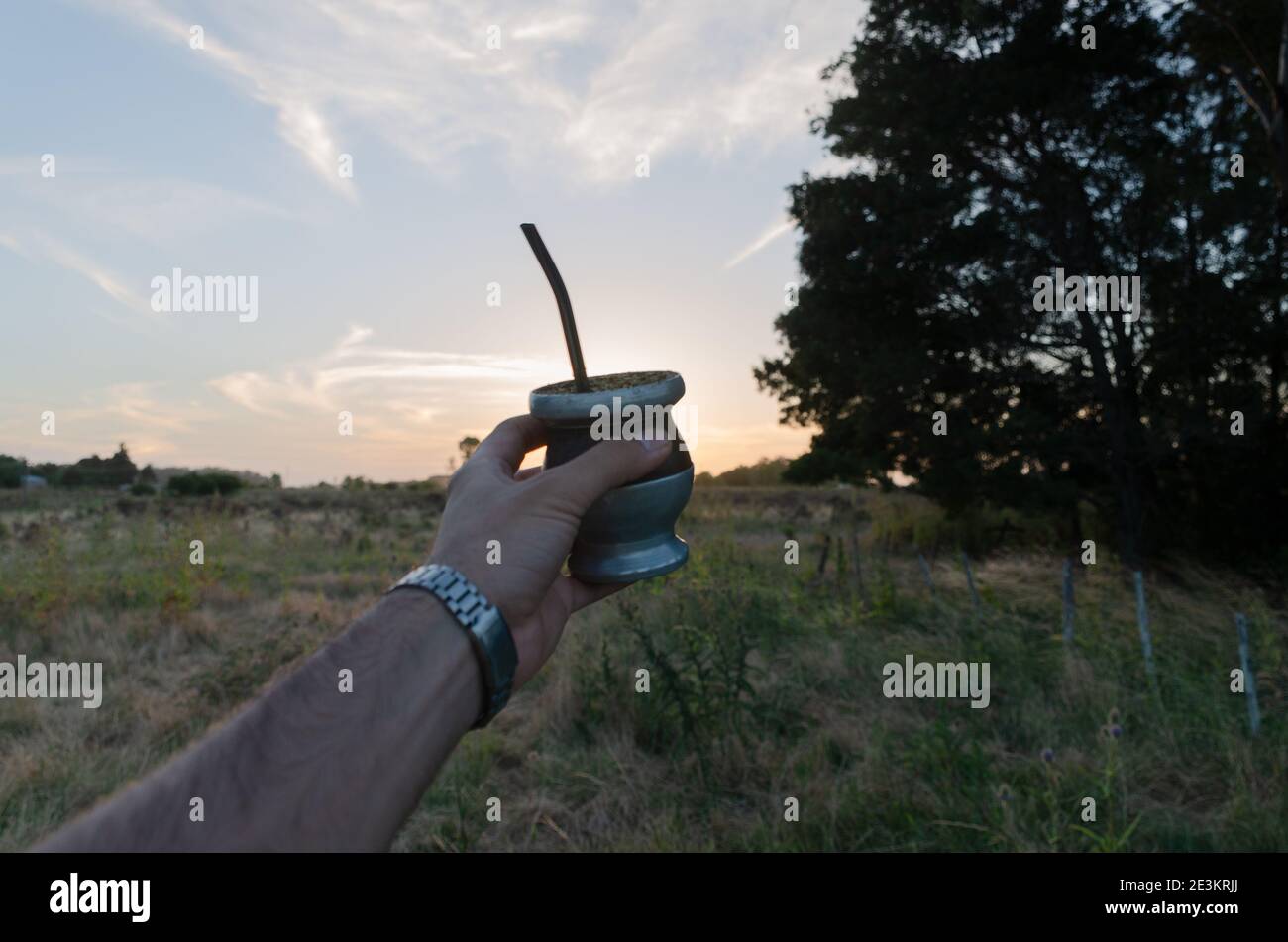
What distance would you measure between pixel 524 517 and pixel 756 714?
325cm

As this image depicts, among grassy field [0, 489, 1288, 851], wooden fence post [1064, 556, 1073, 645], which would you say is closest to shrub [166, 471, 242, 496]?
grassy field [0, 489, 1288, 851]

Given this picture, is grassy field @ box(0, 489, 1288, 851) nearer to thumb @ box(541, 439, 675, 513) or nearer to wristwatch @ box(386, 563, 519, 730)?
thumb @ box(541, 439, 675, 513)

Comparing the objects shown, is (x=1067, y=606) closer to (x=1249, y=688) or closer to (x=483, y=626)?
(x=1249, y=688)

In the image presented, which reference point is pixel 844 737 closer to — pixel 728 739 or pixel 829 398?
pixel 728 739

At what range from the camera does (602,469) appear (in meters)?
1.51

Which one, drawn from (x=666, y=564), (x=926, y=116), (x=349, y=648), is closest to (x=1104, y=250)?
(x=926, y=116)

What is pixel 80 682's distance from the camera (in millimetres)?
5590

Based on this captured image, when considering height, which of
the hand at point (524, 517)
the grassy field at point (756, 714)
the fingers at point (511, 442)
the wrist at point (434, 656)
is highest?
the fingers at point (511, 442)

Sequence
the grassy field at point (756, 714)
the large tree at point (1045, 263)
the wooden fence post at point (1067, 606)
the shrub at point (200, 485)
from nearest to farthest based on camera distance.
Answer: the grassy field at point (756, 714), the wooden fence post at point (1067, 606), the large tree at point (1045, 263), the shrub at point (200, 485)

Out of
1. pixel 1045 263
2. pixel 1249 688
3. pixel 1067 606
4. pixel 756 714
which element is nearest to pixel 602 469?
pixel 756 714

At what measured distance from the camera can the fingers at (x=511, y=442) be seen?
5.31 feet

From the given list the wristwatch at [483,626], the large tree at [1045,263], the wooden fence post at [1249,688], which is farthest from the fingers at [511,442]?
the large tree at [1045,263]

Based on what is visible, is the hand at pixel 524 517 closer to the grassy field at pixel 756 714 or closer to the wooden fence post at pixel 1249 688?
the grassy field at pixel 756 714

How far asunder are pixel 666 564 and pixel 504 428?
42 centimetres
